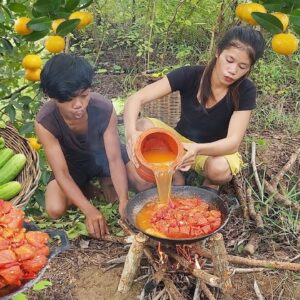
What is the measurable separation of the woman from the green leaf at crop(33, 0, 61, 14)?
131cm

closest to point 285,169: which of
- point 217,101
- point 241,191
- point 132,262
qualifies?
point 241,191

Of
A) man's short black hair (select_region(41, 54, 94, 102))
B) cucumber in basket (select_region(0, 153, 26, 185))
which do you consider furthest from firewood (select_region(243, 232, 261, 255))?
cucumber in basket (select_region(0, 153, 26, 185))

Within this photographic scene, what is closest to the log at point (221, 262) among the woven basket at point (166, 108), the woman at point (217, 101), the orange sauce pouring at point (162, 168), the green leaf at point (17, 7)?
the orange sauce pouring at point (162, 168)

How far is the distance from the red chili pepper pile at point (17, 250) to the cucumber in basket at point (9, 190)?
0.76 feet

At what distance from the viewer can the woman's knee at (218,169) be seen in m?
3.17

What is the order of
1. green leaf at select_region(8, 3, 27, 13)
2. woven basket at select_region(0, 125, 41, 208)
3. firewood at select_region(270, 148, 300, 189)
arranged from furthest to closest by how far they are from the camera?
firewood at select_region(270, 148, 300, 189) → woven basket at select_region(0, 125, 41, 208) → green leaf at select_region(8, 3, 27, 13)

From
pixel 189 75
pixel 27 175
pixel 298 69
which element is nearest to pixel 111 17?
pixel 298 69

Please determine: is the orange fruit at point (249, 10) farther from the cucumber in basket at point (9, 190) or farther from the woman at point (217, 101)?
the woman at point (217, 101)

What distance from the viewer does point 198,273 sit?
2.37 meters

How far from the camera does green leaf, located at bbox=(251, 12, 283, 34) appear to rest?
1.42 meters

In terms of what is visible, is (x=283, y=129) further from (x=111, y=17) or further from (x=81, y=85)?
(x=111, y=17)

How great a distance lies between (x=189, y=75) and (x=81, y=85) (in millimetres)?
966

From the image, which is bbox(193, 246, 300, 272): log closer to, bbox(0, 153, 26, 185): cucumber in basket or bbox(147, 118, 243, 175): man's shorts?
bbox(147, 118, 243, 175): man's shorts

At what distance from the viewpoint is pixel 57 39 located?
71.4 inches
